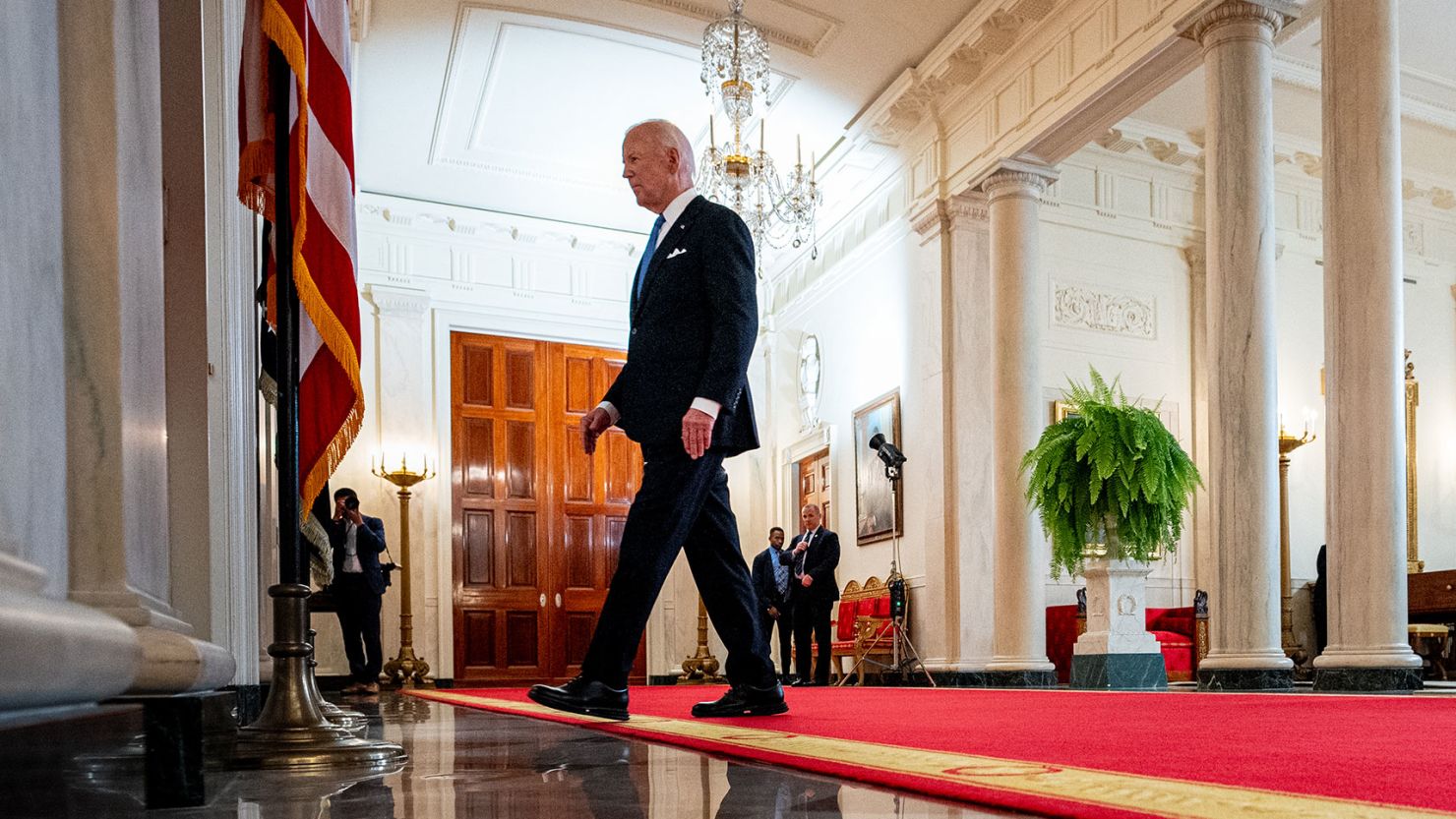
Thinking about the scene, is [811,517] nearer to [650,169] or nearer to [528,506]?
[528,506]

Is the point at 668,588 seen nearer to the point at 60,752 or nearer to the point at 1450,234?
the point at 1450,234

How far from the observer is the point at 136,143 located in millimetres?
1208

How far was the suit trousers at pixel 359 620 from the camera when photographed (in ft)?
30.8

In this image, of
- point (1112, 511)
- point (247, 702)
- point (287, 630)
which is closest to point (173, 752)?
point (287, 630)

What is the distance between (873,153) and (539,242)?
13.8 ft

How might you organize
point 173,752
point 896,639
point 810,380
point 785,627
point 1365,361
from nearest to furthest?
1. point 173,752
2. point 1365,361
3. point 896,639
4. point 785,627
5. point 810,380

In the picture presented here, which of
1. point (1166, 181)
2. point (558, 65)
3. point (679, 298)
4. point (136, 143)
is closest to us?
point (136, 143)

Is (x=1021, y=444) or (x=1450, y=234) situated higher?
(x=1450, y=234)

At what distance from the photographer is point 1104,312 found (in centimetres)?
1083

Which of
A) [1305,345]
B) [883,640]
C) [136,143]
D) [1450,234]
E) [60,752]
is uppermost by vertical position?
[1450,234]

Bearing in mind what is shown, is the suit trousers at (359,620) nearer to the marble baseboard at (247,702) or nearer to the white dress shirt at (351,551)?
the white dress shirt at (351,551)

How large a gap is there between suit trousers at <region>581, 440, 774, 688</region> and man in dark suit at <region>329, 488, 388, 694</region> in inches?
257

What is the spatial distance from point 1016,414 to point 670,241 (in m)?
6.13

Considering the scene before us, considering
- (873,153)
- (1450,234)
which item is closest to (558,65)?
(873,153)
